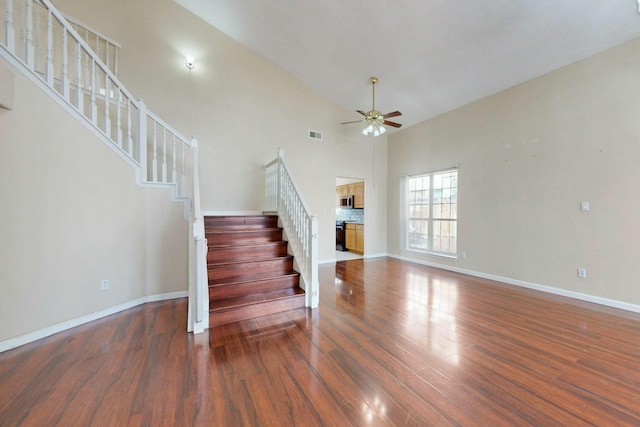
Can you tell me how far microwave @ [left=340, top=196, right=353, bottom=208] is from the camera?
7.91m

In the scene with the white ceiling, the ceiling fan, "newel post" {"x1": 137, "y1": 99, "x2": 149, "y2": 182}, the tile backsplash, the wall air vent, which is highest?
the white ceiling

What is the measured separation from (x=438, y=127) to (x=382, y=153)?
1.63 metres

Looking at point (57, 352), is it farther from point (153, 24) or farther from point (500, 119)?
point (500, 119)

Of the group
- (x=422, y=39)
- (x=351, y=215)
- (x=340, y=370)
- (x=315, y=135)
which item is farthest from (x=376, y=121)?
(x=351, y=215)

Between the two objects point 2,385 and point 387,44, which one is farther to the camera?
point 387,44

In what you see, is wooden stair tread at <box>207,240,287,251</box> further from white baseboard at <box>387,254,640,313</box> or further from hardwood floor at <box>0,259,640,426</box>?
white baseboard at <box>387,254,640,313</box>

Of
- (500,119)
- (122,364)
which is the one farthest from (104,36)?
(500,119)

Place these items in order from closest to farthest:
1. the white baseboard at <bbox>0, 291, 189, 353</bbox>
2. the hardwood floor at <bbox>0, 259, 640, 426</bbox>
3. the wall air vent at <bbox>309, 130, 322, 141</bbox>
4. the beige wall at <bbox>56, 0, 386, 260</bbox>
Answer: the hardwood floor at <bbox>0, 259, 640, 426</bbox> < the white baseboard at <bbox>0, 291, 189, 353</bbox> < the beige wall at <bbox>56, 0, 386, 260</bbox> < the wall air vent at <bbox>309, 130, 322, 141</bbox>

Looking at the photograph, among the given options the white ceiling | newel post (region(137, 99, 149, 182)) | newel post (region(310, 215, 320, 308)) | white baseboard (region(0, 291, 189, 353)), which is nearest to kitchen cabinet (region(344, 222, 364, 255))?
the white ceiling

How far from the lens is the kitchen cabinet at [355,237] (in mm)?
7090

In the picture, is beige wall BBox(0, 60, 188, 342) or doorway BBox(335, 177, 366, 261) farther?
doorway BBox(335, 177, 366, 261)

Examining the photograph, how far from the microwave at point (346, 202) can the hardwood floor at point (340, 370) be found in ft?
16.1

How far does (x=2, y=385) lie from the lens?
5.91 ft

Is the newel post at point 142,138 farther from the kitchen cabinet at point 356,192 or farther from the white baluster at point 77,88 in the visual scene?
the kitchen cabinet at point 356,192
